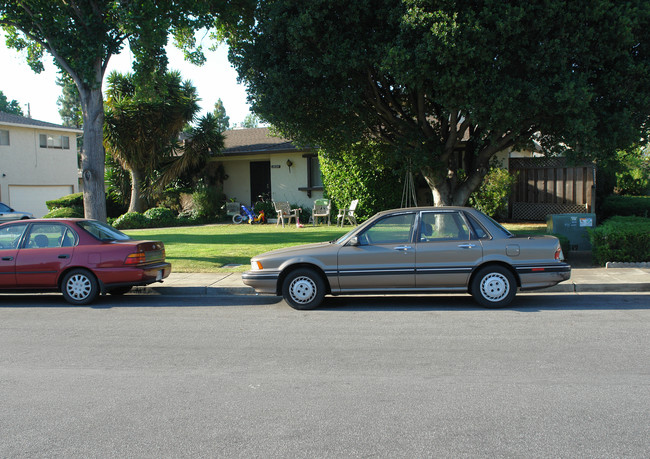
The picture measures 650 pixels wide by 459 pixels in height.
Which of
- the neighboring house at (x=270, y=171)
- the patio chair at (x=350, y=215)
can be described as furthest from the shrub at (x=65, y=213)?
the patio chair at (x=350, y=215)

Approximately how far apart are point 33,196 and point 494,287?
30.0 m

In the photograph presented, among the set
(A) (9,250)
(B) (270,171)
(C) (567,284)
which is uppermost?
(B) (270,171)

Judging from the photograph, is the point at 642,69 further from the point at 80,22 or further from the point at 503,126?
the point at 80,22

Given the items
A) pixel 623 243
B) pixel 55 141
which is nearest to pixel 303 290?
pixel 623 243

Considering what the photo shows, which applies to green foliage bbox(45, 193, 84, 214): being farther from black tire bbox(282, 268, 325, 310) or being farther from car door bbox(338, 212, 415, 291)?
car door bbox(338, 212, 415, 291)

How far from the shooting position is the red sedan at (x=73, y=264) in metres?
9.05

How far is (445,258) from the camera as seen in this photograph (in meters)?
Answer: 8.16

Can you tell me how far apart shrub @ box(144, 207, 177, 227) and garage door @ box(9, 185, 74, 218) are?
12378 mm

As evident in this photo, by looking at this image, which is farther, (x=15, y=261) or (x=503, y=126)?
(x=503, y=126)

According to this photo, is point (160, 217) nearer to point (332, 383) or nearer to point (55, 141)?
point (55, 141)

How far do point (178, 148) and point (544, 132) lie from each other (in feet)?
55.9

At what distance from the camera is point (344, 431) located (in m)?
3.99

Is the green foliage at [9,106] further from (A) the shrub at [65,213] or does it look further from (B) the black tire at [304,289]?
(B) the black tire at [304,289]

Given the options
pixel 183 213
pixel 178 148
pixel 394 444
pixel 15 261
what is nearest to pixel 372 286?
pixel 394 444
